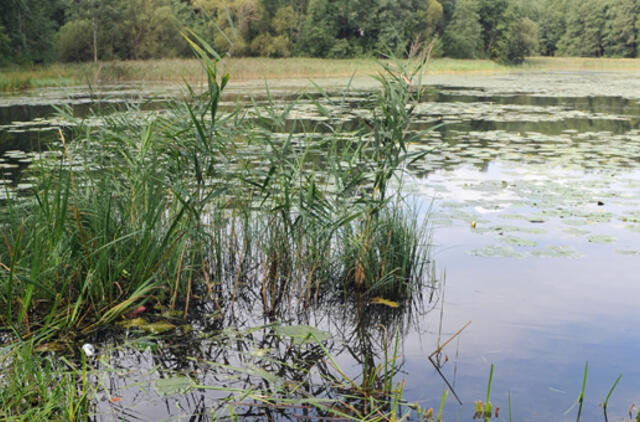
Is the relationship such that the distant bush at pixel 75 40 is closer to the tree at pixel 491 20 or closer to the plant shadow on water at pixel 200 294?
the plant shadow on water at pixel 200 294

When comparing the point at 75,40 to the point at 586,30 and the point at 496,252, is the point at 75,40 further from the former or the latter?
the point at 586,30

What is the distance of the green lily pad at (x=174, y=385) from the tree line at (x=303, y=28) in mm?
17926

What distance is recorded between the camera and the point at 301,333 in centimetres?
283

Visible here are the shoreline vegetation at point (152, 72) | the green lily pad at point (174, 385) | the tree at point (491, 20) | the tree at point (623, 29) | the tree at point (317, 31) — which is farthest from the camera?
the tree at point (623, 29)

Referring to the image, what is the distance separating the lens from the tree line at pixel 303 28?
26.2 m

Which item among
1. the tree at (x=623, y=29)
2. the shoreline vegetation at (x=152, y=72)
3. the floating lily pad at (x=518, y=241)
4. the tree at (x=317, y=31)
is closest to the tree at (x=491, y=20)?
the tree at (x=317, y=31)

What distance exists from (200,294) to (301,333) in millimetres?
873

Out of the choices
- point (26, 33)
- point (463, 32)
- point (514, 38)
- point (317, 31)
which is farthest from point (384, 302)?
point (514, 38)

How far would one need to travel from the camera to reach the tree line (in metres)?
26.2

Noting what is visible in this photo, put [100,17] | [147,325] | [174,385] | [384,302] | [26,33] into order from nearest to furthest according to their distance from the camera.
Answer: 1. [174,385]
2. [147,325]
3. [384,302]
4. [26,33]
5. [100,17]

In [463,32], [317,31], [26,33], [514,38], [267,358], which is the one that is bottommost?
[267,358]

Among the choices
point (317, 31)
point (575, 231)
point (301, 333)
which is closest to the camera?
point (301, 333)

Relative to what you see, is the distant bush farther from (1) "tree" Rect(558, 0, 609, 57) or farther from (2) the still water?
(1) "tree" Rect(558, 0, 609, 57)

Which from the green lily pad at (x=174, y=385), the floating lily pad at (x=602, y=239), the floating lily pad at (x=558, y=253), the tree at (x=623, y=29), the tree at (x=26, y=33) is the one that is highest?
the tree at (x=623, y=29)
